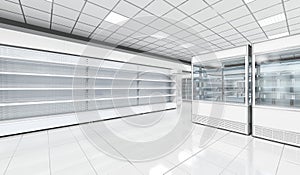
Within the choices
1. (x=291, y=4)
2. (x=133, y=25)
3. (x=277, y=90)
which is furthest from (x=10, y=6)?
(x=277, y=90)

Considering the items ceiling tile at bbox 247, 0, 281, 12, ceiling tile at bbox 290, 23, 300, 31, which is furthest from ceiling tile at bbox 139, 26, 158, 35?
ceiling tile at bbox 290, 23, 300, 31

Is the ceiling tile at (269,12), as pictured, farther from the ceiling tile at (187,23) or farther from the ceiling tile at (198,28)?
the ceiling tile at (187,23)

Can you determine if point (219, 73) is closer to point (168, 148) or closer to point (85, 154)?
point (168, 148)

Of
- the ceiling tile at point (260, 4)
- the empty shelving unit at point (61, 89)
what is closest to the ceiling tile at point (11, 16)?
the empty shelving unit at point (61, 89)

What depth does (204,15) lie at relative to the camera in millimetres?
3449

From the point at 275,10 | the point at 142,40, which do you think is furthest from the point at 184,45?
the point at 275,10

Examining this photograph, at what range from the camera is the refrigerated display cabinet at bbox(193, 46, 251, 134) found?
11.4ft

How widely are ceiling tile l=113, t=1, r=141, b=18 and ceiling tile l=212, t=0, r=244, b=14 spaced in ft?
5.94

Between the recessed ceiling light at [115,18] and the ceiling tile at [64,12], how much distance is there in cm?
75

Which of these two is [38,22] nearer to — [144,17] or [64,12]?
[64,12]

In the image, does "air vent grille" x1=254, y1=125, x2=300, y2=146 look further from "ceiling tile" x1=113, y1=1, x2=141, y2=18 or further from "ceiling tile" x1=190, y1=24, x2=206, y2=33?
"ceiling tile" x1=113, y1=1, x2=141, y2=18

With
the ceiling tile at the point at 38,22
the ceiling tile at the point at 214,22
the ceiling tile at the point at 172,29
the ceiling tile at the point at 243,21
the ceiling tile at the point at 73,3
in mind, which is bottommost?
the ceiling tile at the point at 172,29

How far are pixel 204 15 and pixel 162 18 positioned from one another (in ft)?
3.52

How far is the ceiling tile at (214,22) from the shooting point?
3659 millimetres
